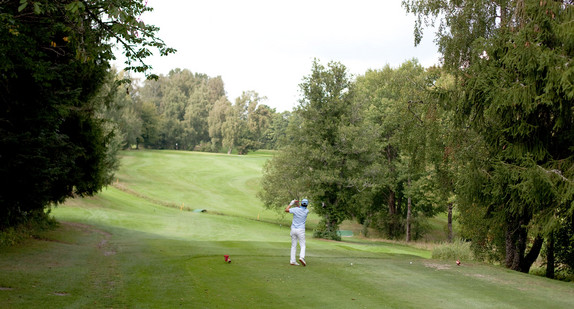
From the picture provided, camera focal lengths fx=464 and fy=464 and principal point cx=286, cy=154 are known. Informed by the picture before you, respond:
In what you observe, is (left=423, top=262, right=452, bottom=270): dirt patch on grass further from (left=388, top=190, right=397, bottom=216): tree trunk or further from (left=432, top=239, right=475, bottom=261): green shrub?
(left=388, top=190, right=397, bottom=216): tree trunk

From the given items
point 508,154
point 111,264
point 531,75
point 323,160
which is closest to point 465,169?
point 508,154

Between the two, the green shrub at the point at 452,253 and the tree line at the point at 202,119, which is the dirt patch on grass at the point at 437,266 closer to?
the green shrub at the point at 452,253

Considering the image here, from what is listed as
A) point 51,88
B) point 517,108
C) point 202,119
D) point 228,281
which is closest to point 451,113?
point 517,108

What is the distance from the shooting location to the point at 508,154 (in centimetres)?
1614

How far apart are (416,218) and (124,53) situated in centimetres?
4170

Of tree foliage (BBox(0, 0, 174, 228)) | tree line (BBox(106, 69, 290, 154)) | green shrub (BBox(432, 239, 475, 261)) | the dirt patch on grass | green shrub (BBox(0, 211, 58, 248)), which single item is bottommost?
green shrub (BBox(0, 211, 58, 248))

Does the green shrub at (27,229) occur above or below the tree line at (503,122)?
below

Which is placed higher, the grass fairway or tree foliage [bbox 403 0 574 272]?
tree foliage [bbox 403 0 574 272]

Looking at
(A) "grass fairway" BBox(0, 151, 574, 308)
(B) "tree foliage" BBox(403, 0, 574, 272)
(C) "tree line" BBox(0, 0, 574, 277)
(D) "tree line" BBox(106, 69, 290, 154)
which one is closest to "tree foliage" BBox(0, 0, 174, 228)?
(C) "tree line" BBox(0, 0, 574, 277)

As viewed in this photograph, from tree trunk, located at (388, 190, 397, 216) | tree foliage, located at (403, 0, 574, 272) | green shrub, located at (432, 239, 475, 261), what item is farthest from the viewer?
tree trunk, located at (388, 190, 397, 216)

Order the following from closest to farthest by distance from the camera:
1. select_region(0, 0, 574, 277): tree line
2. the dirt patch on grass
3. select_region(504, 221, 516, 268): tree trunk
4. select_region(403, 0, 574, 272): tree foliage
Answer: select_region(0, 0, 574, 277): tree line → select_region(403, 0, 574, 272): tree foliage → the dirt patch on grass → select_region(504, 221, 516, 268): tree trunk

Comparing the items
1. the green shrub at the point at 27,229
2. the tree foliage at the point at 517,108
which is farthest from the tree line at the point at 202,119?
the tree foliage at the point at 517,108

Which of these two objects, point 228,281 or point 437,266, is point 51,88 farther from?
point 437,266

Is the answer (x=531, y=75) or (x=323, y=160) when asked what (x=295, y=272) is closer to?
(x=531, y=75)
